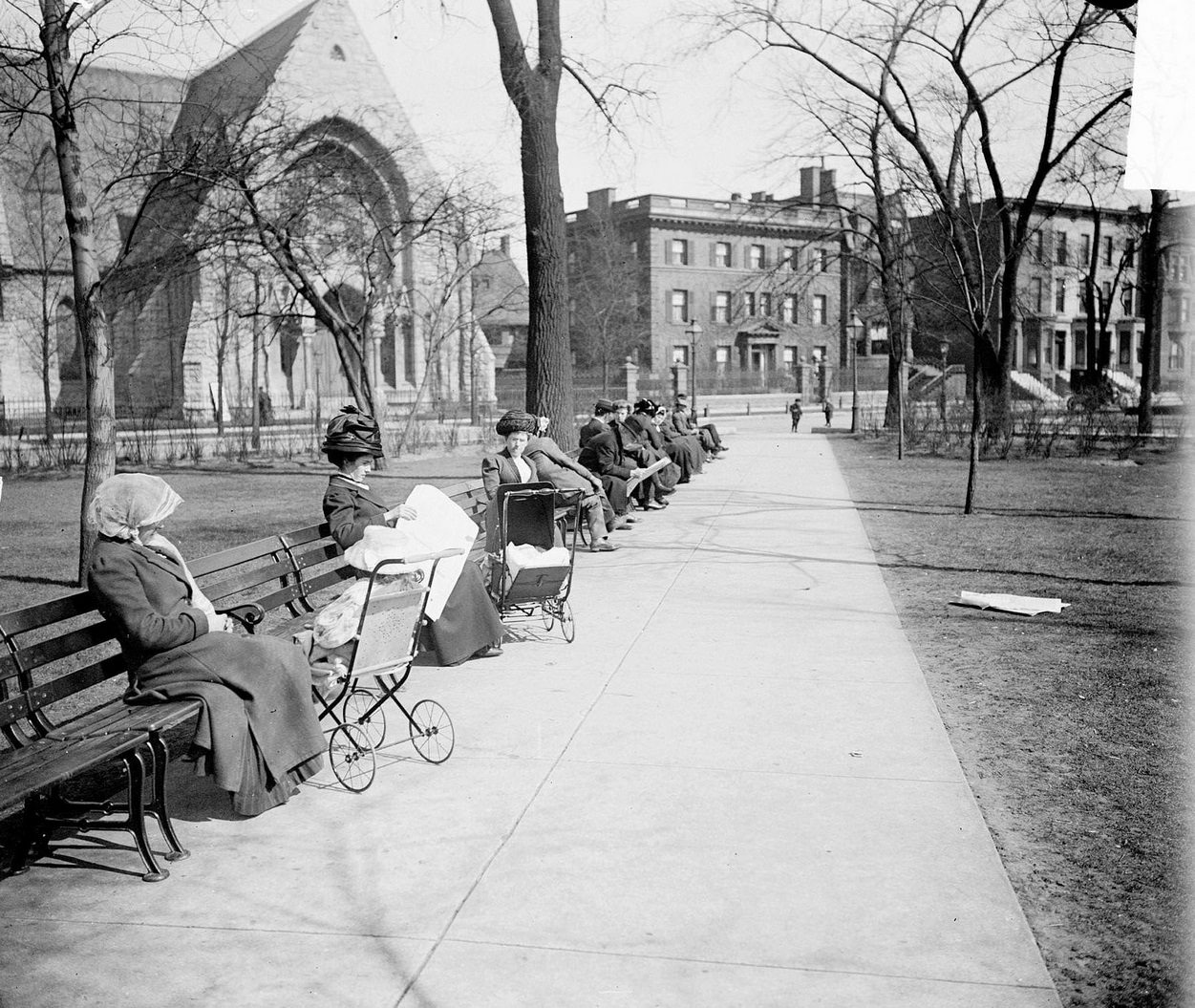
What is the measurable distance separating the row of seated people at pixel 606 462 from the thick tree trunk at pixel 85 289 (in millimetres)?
3235

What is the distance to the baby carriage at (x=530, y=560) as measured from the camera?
7961 millimetres

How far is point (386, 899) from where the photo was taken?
420 centimetres

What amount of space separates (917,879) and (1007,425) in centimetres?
2500

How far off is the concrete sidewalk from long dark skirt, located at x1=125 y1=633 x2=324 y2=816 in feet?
0.73

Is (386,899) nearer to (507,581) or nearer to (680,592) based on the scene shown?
(507,581)

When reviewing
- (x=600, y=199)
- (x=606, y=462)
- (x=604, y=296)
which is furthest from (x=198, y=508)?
(x=600, y=199)

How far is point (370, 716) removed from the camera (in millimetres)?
5969

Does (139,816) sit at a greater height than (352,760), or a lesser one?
greater

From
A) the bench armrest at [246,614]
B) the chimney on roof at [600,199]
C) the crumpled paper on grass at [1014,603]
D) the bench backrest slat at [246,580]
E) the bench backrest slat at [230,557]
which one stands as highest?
the chimney on roof at [600,199]

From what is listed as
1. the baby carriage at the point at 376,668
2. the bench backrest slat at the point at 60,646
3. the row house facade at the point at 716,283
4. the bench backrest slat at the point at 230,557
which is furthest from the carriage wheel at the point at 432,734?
the row house facade at the point at 716,283

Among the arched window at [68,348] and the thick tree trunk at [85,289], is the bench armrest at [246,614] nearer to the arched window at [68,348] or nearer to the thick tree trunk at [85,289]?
the thick tree trunk at [85,289]

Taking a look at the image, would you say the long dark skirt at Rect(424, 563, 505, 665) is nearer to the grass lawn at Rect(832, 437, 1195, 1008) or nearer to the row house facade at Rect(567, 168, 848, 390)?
the grass lawn at Rect(832, 437, 1195, 1008)

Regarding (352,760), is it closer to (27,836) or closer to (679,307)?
(27,836)

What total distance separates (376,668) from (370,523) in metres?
1.87
